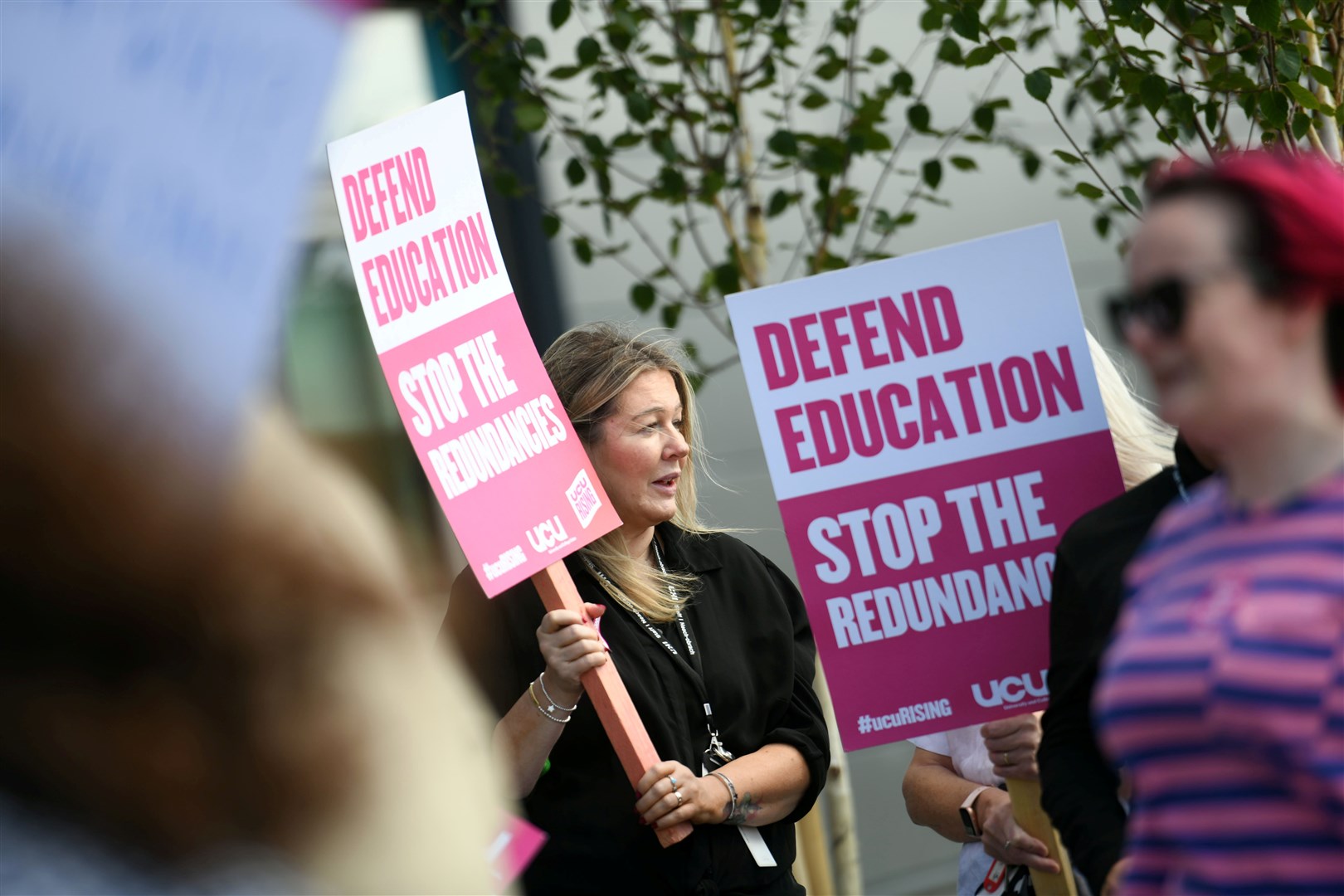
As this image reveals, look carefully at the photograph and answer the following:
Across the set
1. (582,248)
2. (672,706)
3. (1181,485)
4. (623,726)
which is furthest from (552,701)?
(582,248)

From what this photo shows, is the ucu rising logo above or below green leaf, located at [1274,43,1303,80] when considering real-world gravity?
below

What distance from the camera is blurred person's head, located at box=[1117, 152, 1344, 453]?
1.06 m

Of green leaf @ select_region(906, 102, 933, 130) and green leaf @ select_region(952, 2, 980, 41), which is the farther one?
green leaf @ select_region(906, 102, 933, 130)

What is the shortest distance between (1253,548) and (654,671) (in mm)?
1626

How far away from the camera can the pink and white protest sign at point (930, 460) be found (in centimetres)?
244

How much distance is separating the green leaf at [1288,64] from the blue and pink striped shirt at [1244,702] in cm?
184

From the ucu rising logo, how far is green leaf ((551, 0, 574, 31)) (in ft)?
7.13

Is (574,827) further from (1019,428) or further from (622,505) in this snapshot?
(1019,428)

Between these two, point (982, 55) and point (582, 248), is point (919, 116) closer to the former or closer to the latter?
point (982, 55)

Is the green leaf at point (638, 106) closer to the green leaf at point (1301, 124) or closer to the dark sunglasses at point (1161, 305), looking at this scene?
the green leaf at point (1301, 124)

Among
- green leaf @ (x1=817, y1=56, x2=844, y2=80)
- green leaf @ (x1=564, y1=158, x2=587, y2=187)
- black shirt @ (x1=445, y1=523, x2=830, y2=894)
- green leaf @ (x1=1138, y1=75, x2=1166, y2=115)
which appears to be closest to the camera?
black shirt @ (x1=445, y1=523, x2=830, y2=894)

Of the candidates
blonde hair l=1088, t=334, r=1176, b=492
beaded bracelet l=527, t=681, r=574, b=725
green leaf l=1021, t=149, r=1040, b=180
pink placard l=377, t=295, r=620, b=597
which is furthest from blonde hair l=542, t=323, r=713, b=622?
green leaf l=1021, t=149, r=1040, b=180

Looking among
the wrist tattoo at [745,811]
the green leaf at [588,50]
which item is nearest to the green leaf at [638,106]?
the green leaf at [588,50]

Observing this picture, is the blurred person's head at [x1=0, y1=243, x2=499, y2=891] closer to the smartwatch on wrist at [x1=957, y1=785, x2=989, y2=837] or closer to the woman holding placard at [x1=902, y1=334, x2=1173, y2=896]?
the woman holding placard at [x1=902, y1=334, x2=1173, y2=896]
